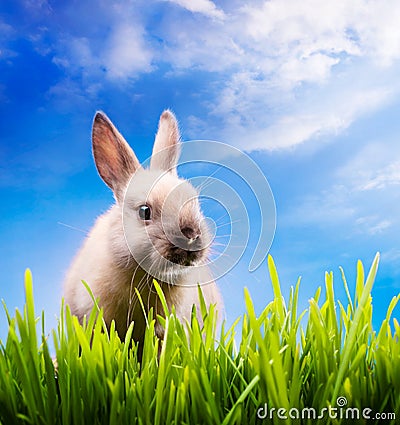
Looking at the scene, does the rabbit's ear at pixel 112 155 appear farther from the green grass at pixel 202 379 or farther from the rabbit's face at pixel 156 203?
the green grass at pixel 202 379

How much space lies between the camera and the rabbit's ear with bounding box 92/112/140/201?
248 cm

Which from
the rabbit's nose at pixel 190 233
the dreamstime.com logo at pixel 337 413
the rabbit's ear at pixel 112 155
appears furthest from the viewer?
the rabbit's ear at pixel 112 155

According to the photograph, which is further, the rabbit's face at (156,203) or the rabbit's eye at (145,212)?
the rabbit's eye at (145,212)

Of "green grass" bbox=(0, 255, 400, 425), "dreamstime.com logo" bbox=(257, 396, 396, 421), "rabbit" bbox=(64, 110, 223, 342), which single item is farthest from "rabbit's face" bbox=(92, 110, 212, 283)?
"dreamstime.com logo" bbox=(257, 396, 396, 421)

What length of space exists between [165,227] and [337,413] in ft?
4.24

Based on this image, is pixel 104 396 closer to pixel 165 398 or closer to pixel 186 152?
pixel 165 398

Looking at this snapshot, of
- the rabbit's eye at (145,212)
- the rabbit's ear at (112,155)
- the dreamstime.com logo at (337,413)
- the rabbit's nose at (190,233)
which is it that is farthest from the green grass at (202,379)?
the rabbit's ear at (112,155)

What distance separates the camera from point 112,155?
2.51 m

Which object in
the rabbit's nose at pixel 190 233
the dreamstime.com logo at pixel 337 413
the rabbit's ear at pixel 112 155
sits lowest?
the dreamstime.com logo at pixel 337 413

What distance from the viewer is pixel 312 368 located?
1.26m

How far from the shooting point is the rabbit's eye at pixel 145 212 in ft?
7.61

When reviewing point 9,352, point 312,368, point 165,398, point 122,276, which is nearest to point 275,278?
point 312,368

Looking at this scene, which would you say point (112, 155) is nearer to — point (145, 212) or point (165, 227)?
point (145, 212)

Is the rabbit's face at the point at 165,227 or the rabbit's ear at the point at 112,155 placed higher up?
the rabbit's ear at the point at 112,155
